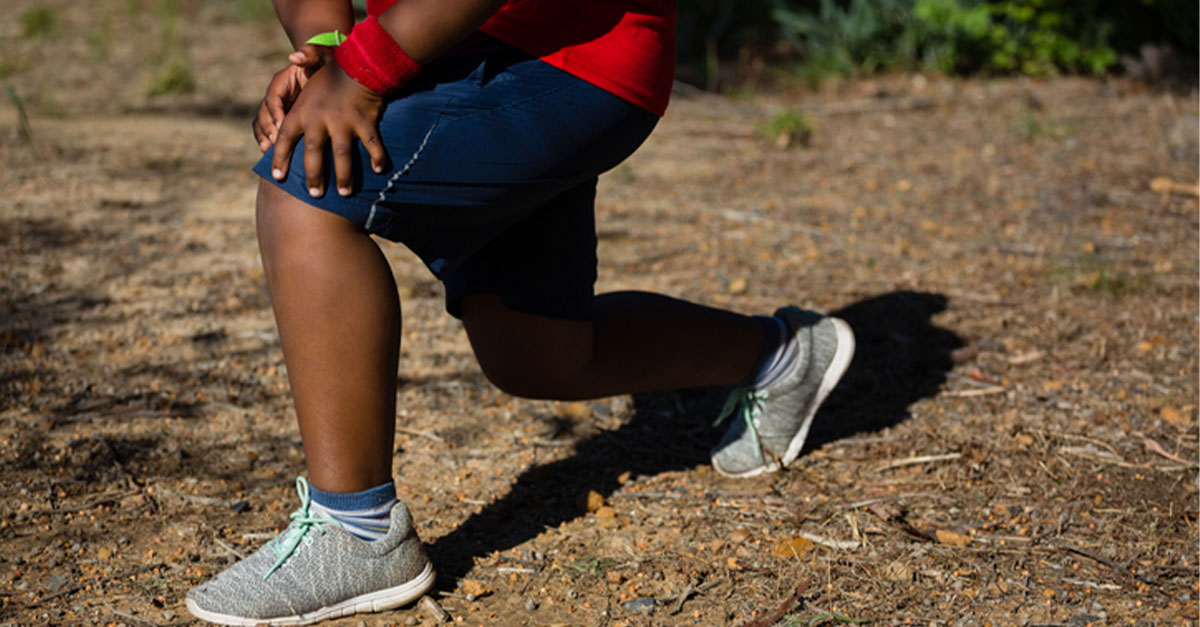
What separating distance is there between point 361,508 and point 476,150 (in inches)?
24.6

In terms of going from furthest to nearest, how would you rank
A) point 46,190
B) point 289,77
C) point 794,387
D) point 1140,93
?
point 1140,93
point 46,190
point 794,387
point 289,77

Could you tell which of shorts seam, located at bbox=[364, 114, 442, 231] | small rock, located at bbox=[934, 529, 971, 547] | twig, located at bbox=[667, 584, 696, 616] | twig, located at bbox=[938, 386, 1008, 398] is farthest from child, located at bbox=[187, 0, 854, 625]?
twig, located at bbox=[938, 386, 1008, 398]

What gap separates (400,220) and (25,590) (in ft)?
3.20

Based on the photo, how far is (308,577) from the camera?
6.38 feet

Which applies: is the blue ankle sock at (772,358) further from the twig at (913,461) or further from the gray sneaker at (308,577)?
the gray sneaker at (308,577)

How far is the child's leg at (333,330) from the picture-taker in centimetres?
178

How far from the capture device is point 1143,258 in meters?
3.96

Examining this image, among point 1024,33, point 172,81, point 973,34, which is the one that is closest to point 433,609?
point 172,81

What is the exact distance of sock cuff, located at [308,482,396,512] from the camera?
6.30ft

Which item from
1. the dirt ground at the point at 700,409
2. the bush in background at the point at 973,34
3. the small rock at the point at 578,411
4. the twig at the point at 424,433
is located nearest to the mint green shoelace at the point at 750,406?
the dirt ground at the point at 700,409

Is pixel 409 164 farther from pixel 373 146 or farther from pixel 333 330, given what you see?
pixel 333 330

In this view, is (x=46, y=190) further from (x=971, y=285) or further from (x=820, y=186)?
(x=971, y=285)

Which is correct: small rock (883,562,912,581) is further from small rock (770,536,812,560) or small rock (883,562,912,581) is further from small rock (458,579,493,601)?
small rock (458,579,493,601)

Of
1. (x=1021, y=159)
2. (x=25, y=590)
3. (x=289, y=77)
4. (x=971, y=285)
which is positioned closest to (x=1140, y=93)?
(x=1021, y=159)
